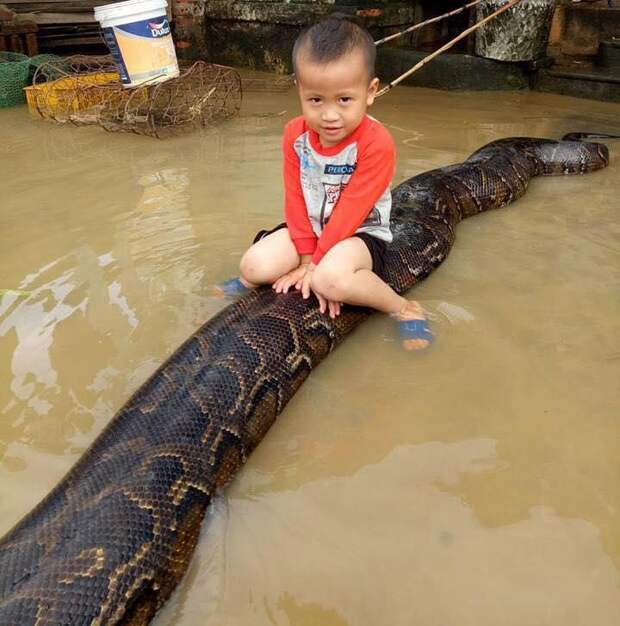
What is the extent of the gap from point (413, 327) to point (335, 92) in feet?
3.82

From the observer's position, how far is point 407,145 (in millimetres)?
5973

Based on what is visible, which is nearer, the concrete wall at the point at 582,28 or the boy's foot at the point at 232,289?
the boy's foot at the point at 232,289

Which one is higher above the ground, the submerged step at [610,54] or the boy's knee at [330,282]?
the boy's knee at [330,282]

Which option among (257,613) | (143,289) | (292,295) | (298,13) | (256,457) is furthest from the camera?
(298,13)

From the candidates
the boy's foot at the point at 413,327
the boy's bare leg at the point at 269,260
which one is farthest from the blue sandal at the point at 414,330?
the boy's bare leg at the point at 269,260

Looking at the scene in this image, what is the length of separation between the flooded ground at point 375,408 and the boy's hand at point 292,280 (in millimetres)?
385

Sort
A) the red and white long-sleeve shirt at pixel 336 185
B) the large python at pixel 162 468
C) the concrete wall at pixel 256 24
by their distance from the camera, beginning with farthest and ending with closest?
the concrete wall at pixel 256 24, the red and white long-sleeve shirt at pixel 336 185, the large python at pixel 162 468

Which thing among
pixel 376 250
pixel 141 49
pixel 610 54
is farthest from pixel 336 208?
→ pixel 610 54

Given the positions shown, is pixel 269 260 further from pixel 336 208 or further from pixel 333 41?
pixel 333 41

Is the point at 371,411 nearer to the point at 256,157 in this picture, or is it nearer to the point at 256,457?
the point at 256,457

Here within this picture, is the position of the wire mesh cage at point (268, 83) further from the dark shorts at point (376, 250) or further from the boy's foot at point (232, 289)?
the dark shorts at point (376, 250)

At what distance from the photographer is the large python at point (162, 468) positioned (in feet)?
5.81

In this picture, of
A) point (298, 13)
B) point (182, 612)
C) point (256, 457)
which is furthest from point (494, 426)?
point (298, 13)

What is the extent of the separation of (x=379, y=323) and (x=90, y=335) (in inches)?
55.8
